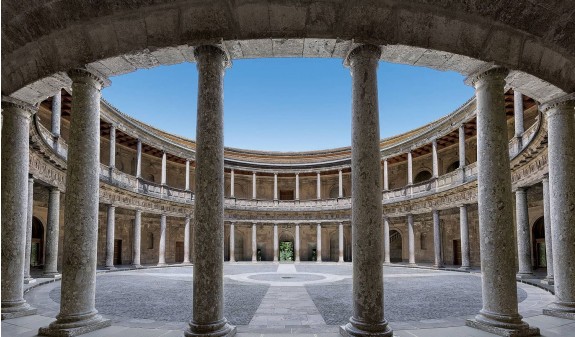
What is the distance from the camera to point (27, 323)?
7.25 m

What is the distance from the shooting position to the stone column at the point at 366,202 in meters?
5.94

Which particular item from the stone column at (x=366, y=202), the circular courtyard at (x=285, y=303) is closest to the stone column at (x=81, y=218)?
the circular courtyard at (x=285, y=303)

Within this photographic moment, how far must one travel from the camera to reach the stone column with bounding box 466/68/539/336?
21.1 ft

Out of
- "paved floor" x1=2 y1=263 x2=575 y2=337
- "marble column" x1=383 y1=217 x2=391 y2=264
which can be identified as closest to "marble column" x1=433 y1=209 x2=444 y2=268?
"marble column" x1=383 y1=217 x2=391 y2=264

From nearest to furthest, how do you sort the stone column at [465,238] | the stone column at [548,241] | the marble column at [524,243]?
the stone column at [548,241]
the marble column at [524,243]
the stone column at [465,238]

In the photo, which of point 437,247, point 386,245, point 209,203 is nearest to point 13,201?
point 209,203

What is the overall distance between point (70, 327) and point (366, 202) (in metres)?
5.23

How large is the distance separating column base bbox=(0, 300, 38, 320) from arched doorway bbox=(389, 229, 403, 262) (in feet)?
95.2

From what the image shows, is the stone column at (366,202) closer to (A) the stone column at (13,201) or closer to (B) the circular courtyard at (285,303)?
(B) the circular courtyard at (285,303)

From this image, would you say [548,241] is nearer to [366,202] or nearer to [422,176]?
[366,202]

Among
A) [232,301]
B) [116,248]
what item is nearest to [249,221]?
[116,248]

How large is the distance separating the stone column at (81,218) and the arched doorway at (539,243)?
22813mm

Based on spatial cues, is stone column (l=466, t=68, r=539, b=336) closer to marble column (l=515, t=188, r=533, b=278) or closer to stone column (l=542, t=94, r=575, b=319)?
stone column (l=542, t=94, r=575, b=319)

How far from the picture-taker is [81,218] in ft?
21.9
